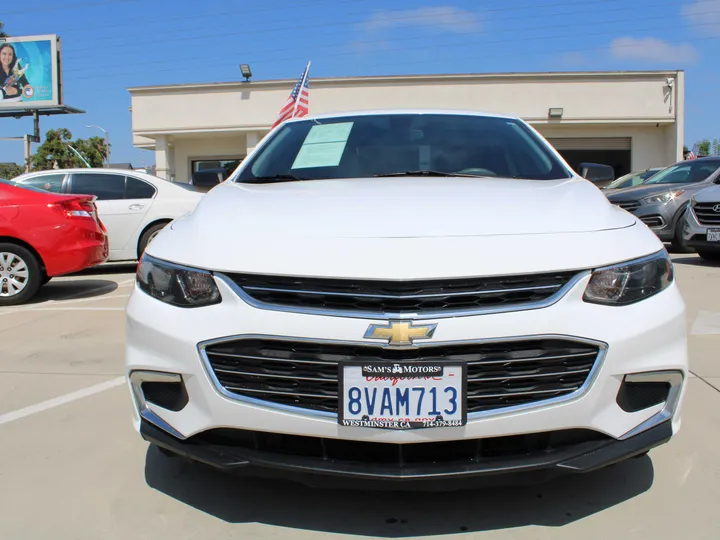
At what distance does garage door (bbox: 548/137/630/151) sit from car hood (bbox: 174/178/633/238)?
765 inches

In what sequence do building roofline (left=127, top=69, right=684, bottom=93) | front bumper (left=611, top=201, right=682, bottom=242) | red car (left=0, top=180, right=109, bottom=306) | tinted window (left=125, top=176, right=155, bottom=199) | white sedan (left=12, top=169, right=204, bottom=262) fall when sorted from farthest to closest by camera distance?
building roofline (left=127, top=69, right=684, bottom=93) → front bumper (left=611, top=201, right=682, bottom=242) → tinted window (left=125, top=176, right=155, bottom=199) → white sedan (left=12, top=169, right=204, bottom=262) → red car (left=0, top=180, right=109, bottom=306)

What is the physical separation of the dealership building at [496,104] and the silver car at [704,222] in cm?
1169

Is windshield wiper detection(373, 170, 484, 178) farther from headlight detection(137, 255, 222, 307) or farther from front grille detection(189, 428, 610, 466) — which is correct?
front grille detection(189, 428, 610, 466)

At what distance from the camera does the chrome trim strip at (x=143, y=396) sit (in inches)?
79.4

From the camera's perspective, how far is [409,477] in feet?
6.04

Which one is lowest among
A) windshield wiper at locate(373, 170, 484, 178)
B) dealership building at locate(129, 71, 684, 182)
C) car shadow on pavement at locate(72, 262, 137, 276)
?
car shadow on pavement at locate(72, 262, 137, 276)

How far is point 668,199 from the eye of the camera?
9672 mm

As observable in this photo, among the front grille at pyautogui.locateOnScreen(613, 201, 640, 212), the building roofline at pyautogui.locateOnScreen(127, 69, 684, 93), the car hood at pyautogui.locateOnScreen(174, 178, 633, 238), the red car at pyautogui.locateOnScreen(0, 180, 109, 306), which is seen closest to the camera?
the car hood at pyautogui.locateOnScreen(174, 178, 633, 238)

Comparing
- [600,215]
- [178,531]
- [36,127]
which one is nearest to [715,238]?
[600,215]

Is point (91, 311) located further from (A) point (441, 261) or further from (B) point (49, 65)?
(B) point (49, 65)

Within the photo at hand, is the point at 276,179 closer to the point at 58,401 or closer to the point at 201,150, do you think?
the point at 58,401

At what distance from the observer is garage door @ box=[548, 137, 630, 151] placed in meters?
21.0

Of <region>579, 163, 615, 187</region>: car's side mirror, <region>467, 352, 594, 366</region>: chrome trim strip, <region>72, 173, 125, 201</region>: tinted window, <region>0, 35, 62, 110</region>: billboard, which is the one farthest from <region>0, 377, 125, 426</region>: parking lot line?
<region>0, 35, 62, 110</region>: billboard

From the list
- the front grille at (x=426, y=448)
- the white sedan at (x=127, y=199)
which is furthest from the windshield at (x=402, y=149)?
the white sedan at (x=127, y=199)
